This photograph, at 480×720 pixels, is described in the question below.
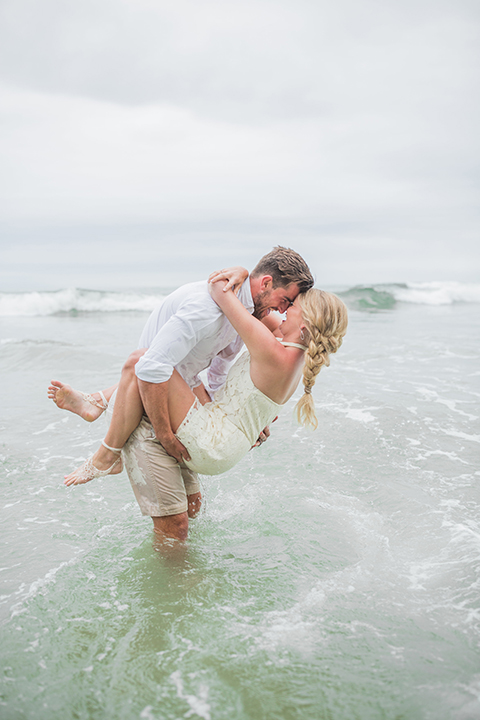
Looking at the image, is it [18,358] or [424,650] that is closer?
[424,650]

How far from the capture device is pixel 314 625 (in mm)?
3379

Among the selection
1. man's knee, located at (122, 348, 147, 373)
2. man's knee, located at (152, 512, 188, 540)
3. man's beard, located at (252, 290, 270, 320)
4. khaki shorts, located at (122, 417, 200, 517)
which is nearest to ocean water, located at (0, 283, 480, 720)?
man's knee, located at (152, 512, 188, 540)

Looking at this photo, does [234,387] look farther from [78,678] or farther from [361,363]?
[361,363]

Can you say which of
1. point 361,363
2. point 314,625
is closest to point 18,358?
point 361,363

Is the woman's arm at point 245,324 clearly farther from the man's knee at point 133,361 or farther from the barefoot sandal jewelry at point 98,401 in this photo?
the barefoot sandal jewelry at point 98,401

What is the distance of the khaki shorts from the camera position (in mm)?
3756

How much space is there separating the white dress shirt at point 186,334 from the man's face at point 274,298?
0.25 ft

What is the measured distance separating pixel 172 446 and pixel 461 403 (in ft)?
22.7

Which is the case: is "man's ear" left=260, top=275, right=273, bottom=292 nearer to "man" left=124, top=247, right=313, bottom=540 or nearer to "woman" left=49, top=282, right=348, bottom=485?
"man" left=124, top=247, right=313, bottom=540

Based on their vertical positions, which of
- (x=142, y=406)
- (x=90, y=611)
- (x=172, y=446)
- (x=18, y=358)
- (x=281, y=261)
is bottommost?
(x=18, y=358)

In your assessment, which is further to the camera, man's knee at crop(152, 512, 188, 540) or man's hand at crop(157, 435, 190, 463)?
man's knee at crop(152, 512, 188, 540)

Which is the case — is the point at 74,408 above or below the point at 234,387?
below

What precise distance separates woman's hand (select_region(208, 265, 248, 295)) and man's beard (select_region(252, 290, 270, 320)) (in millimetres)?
209

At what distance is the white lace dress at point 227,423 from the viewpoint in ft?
12.1
